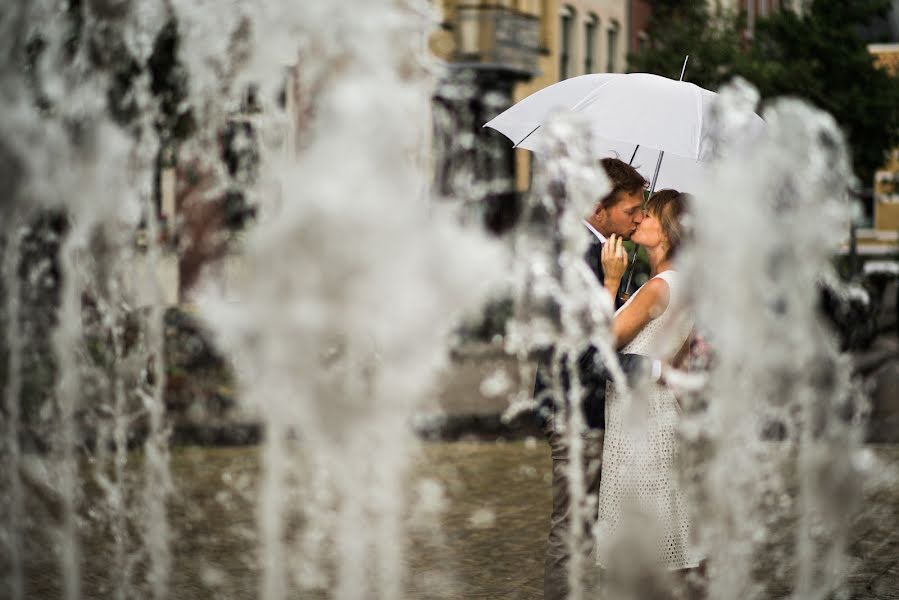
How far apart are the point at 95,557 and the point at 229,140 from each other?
1175 cm

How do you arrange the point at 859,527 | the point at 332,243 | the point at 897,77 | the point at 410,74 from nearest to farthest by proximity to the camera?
the point at 332,243, the point at 410,74, the point at 859,527, the point at 897,77

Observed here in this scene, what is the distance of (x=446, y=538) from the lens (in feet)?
23.8

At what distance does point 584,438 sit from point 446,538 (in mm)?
2630

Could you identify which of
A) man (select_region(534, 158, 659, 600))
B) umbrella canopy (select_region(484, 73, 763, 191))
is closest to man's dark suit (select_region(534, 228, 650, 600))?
man (select_region(534, 158, 659, 600))

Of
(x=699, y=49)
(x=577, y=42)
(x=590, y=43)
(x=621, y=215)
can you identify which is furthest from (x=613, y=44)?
(x=621, y=215)

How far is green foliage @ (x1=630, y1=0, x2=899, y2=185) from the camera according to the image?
25062 mm

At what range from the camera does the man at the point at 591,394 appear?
4.64 m

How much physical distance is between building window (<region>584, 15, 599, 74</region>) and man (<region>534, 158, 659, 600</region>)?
27182 mm

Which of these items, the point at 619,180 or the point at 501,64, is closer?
the point at 619,180

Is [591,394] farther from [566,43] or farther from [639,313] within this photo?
[566,43]

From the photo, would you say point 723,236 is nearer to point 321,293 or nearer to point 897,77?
point 321,293

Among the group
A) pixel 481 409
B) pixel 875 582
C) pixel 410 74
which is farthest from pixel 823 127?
pixel 481 409

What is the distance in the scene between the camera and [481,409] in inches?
521

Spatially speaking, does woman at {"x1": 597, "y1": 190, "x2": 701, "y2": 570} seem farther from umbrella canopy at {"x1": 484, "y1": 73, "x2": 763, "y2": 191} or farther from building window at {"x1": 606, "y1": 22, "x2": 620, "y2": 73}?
building window at {"x1": 606, "y1": 22, "x2": 620, "y2": 73}
